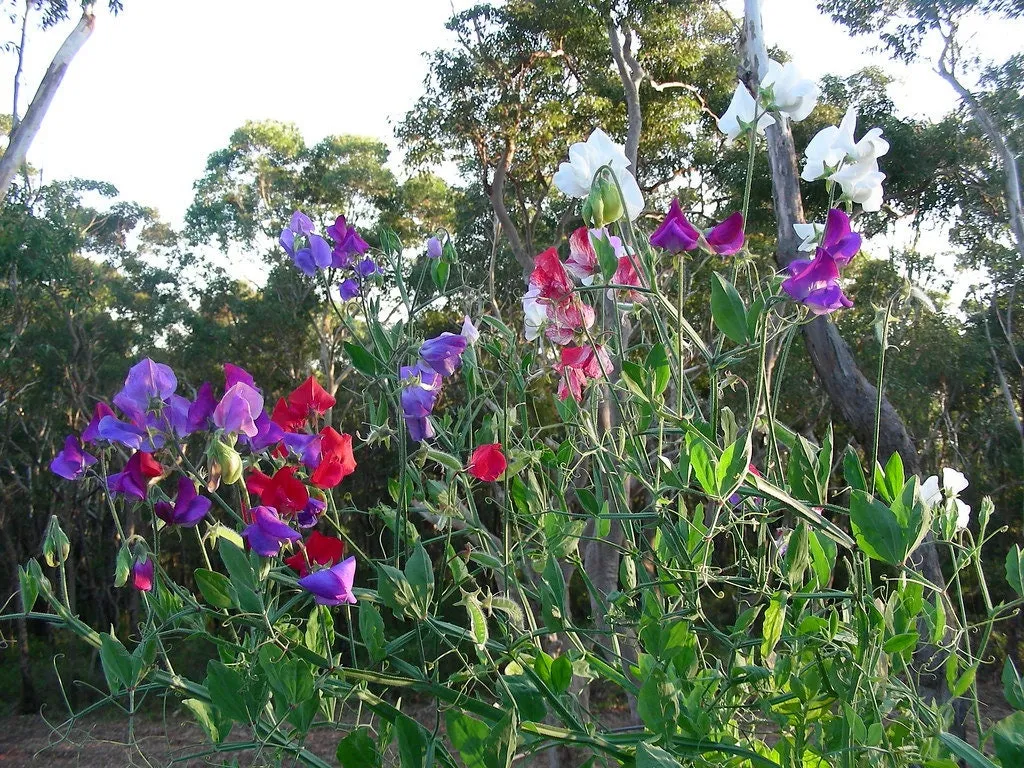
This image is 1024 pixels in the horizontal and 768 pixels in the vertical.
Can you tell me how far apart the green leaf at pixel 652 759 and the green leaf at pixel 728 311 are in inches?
9.8

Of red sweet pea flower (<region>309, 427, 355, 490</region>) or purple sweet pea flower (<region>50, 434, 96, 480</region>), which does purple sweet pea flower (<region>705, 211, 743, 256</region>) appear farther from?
purple sweet pea flower (<region>50, 434, 96, 480</region>)

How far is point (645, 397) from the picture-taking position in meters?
0.63

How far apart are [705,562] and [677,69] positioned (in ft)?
21.5

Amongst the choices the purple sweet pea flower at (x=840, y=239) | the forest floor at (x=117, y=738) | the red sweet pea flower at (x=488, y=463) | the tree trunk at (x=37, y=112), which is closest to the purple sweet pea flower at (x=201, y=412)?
the red sweet pea flower at (x=488, y=463)

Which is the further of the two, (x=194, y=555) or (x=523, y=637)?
(x=194, y=555)

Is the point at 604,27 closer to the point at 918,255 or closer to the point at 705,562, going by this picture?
the point at 918,255

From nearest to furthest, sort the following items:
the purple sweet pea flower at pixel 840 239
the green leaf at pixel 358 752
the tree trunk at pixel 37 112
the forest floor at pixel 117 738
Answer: the green leaf at pixel 358 752
the purple sweet pea flower at pixel 840 239
the tree trunk at pixel 37 112
the forest floor at pixel 117 738

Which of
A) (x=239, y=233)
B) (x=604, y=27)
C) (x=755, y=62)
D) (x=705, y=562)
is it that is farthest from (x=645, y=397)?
(x=239, y=233)

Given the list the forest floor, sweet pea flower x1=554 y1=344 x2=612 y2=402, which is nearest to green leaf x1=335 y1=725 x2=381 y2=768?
sweet pea flower x1=554 y1=344 x2=612 y2=402

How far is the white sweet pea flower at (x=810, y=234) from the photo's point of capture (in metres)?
0.75

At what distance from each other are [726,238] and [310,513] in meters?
0.39

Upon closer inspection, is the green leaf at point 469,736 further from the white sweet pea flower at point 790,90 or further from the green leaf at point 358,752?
the white sweet pea flower at point 790,90

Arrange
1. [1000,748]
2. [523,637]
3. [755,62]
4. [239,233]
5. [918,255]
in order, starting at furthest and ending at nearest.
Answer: [239,233] < [918,255] < [755,62] < [523,637] < [1000,748]

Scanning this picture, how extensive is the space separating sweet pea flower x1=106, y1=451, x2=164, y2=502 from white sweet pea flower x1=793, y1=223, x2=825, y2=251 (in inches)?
21.7
